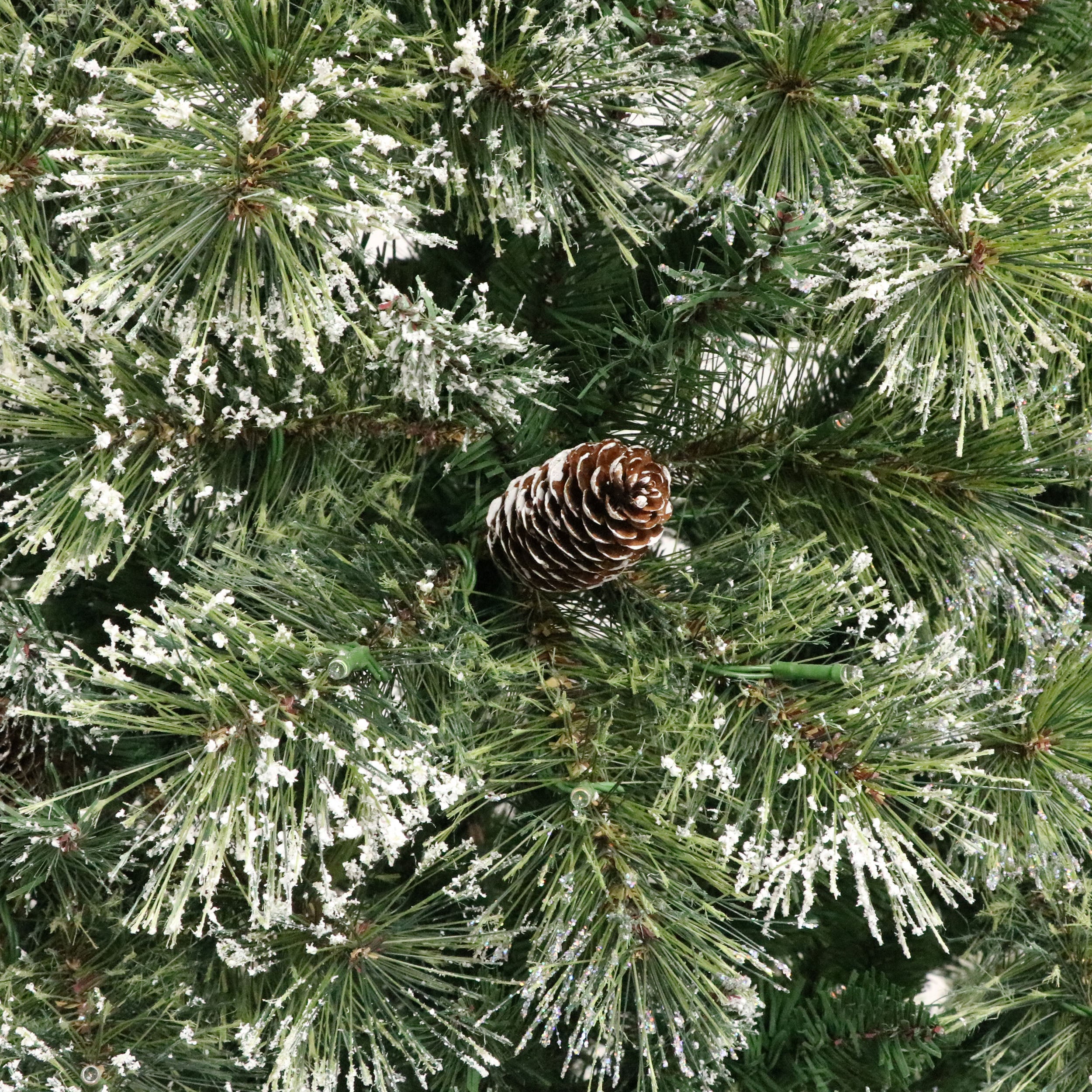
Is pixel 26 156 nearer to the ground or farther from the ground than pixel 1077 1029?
farther from the ground

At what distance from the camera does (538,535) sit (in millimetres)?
484

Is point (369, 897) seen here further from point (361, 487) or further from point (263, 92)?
point (263, 92)

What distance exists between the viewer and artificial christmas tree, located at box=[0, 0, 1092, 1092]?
441mm

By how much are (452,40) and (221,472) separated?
0.22 meters

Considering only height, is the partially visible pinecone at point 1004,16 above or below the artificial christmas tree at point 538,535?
above

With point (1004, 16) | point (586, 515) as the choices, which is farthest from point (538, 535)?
point (1004, 16)

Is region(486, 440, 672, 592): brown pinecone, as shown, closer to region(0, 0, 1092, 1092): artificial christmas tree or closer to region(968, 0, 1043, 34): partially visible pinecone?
region(0, 0, 1092, 1092): artificial christmas tree

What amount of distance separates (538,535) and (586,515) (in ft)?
0.08

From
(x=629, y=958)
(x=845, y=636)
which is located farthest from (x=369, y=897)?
(x=845, y=636)

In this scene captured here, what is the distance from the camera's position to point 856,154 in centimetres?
52

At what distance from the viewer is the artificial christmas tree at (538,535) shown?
0.44m

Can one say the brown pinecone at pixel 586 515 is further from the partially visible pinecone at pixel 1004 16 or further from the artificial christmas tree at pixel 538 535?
the partially visible pinecone at pixel 1004 16

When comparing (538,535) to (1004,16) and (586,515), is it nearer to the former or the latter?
(586,515)

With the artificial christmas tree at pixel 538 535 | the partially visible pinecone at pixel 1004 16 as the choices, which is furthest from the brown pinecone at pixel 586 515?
the partially visible pinecone at pixel 1004 16
